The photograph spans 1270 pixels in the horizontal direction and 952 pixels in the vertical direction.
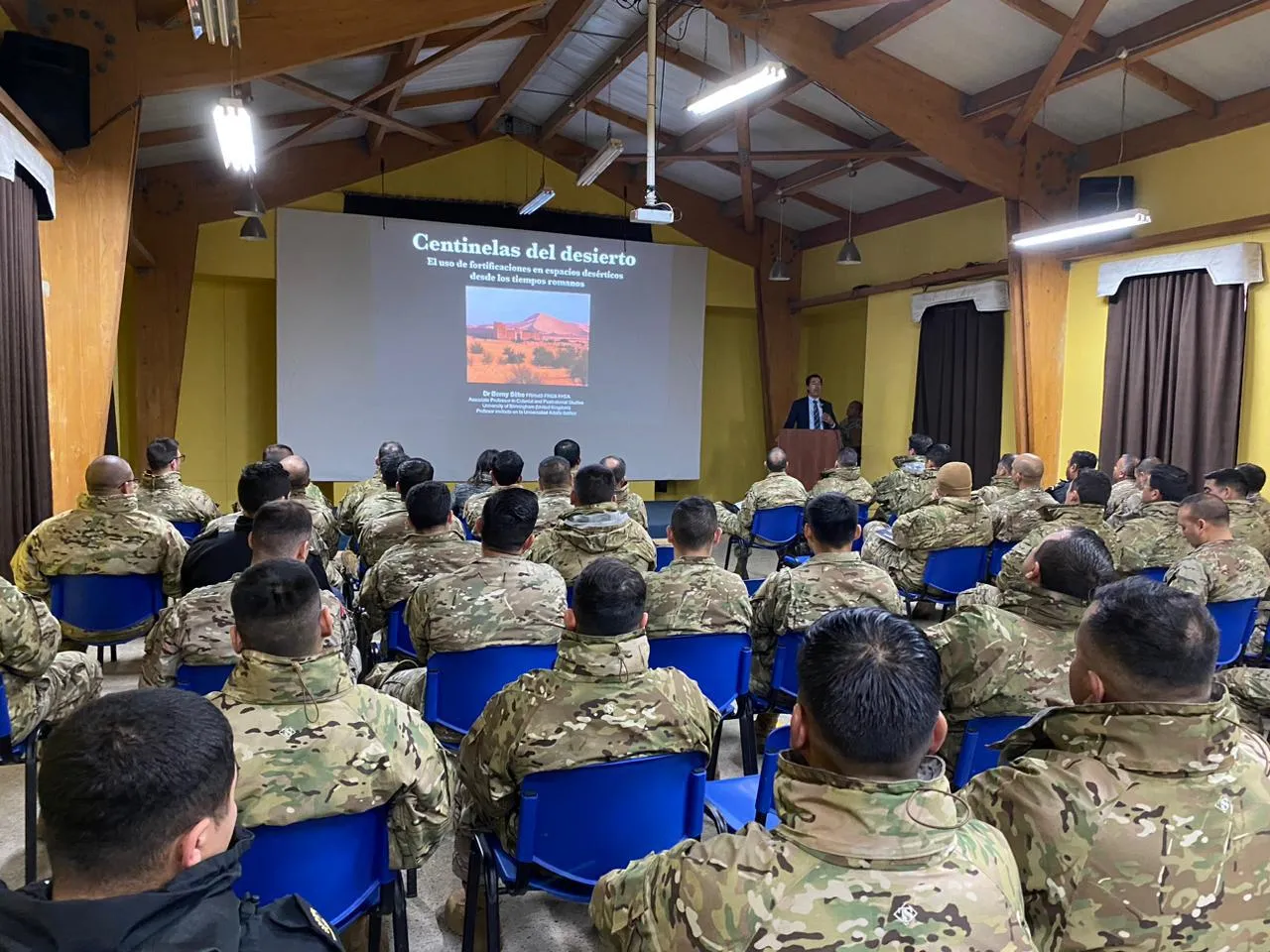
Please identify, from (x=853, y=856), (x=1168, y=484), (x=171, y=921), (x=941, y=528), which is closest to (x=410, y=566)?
(x=171, y=921)

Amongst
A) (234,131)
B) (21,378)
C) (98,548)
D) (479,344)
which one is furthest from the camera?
(479,344)

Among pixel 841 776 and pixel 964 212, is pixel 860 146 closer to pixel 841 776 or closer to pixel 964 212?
pixel 964 212

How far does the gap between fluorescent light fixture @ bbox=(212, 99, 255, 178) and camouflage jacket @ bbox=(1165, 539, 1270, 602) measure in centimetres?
462

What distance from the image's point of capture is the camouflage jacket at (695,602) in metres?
2.85

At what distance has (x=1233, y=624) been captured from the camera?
11.4 feet

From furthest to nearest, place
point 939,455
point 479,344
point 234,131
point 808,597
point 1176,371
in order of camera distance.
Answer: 1. point 479,344
2. point 939,455
3. point 1176,371
4. point 234,131
5. point 808,597

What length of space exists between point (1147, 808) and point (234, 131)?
4.57 meters

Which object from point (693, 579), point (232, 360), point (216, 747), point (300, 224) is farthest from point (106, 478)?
point (232, 360)

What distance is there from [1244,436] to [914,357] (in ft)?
12.3

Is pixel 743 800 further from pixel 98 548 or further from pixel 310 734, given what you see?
pixel 98 548

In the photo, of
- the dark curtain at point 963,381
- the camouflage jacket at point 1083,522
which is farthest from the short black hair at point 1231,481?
the dark curtain at point 963,381

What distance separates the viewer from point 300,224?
8.90 m

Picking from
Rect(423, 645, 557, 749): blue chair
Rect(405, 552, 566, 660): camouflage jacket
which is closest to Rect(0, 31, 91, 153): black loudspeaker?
Rect(405, 552, 566, 660): camouflage jacket

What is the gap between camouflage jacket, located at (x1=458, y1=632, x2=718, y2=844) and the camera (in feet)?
5.84
